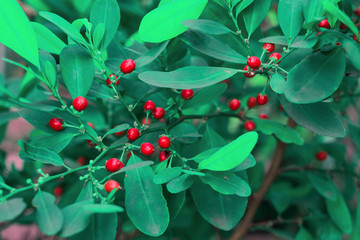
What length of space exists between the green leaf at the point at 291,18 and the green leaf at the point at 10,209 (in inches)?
16.7

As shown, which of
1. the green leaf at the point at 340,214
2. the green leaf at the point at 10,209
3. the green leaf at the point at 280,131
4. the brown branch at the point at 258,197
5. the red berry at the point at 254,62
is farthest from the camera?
the brown branch at the point at 258,197

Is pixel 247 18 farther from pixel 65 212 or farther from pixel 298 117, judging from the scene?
pixel 65 212

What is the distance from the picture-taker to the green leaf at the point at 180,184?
0.48 meters

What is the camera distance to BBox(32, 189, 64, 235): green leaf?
424 millimetres

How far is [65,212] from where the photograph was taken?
0.45m

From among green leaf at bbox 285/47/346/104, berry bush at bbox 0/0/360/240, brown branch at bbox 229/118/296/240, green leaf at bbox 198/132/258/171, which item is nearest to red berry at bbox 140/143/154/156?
berry bush at bbox 0/0/360/240

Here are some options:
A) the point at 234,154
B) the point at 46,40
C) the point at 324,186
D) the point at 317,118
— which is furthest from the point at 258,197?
the point at 46,40

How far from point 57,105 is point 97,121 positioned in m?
0.31

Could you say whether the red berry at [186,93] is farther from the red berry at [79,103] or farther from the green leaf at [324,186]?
the green leaf at [324,186]

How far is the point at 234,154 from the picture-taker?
0.44 meters

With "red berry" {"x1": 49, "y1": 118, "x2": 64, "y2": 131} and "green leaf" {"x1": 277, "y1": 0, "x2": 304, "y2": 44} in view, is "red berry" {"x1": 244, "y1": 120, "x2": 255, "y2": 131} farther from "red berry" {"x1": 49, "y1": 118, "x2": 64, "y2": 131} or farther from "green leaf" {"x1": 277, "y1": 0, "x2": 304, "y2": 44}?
"red berry" {"x1": 49, "y1": 118, "x2": 64, "y2": 131}

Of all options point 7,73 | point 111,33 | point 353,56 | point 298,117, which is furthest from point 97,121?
point 7,73

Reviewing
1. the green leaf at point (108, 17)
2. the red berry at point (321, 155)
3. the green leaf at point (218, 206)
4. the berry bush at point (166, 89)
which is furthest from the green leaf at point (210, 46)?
the red berry at point (321, 155)

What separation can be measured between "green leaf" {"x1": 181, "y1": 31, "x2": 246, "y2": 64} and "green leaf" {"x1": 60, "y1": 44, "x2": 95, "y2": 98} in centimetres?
15
